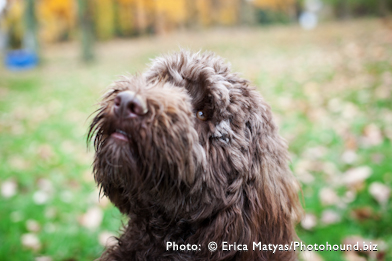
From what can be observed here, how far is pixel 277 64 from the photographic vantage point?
11.0m

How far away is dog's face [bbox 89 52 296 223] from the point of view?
1.75 metres

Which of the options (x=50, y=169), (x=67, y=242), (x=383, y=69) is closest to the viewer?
(x=67, y=242)

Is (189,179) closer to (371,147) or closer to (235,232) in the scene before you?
(235,232)

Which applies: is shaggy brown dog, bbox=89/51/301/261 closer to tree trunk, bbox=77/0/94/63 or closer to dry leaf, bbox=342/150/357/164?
dry leaf, bbox=342/150/357/164

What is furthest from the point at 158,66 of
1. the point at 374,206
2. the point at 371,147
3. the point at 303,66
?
the point at 303,66

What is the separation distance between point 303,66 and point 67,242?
29.0 ft

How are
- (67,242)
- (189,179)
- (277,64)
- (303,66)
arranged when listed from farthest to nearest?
(277,64), (303,66), (67,242), (189,179)

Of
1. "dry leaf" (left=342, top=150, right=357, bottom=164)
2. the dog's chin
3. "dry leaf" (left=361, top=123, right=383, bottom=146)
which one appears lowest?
"dry leaf" (left=342, top=150, right=357, bottom=164)

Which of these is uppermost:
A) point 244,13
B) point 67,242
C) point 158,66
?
point 244,13

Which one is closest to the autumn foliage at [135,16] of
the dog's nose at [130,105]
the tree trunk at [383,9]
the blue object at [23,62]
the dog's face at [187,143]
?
the blue object at [23,62]

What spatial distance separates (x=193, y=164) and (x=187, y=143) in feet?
0.42

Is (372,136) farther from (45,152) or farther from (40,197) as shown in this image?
(45,152)

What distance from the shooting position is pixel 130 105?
1.72m

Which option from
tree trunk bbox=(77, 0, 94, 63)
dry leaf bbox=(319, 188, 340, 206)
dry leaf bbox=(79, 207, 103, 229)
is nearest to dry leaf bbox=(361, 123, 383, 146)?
dry leaf bbox=(319, 188, 340, 206)
